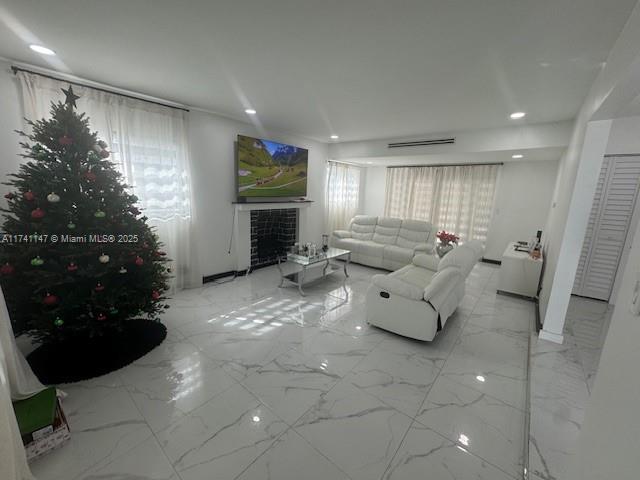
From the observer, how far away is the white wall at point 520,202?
4.88 m

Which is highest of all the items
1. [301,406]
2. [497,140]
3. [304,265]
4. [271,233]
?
[497,140]

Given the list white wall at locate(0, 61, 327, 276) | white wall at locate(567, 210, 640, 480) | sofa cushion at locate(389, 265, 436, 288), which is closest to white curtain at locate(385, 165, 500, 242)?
sofa cushion at locate(389, 265, 436, 288)

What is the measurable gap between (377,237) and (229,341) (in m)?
3.69

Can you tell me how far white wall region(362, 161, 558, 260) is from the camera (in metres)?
A: 4.89

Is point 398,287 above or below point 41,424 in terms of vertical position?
above

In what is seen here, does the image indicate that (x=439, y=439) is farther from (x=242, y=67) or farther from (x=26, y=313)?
(x=242, y=67)

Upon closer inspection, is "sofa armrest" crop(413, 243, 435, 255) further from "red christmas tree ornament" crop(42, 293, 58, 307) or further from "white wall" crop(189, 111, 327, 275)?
"red christmas tree ornament" crop(42, 293, 58, 307)

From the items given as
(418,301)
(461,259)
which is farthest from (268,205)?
(461,259)

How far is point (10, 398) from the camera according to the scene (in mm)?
1345

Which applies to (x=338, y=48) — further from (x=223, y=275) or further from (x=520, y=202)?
(x=520, y=202)

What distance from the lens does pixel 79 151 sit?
6.46ft

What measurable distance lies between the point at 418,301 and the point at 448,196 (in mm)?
4075

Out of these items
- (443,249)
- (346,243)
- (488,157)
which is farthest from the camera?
(346,243)

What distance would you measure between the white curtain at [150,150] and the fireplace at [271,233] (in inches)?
44.9
